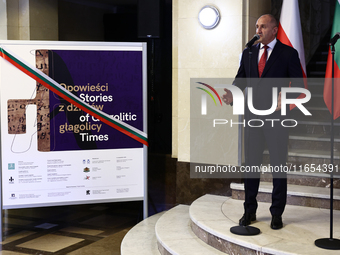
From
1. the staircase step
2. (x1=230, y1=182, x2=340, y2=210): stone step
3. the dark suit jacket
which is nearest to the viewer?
the dark suit jacket

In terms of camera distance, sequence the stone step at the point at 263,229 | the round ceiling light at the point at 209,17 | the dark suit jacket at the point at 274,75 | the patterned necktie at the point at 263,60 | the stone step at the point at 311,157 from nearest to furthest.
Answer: the stone step at the point at 263,229
the dark suit jacket at the point at 274,75
the patterned necktie at the point at 263,60
the stone step at the point at 311,157
the round ceiling light at the point at 209,17

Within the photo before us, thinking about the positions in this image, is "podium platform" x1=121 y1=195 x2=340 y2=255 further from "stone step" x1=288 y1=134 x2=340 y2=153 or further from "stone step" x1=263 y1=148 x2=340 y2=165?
"stone step" x1=288 y1=134 x2=340 y2=153

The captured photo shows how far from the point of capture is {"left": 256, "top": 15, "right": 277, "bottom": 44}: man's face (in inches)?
116

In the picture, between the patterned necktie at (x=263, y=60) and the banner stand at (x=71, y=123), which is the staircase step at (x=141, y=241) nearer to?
the banner stand at (x=71, y=123)

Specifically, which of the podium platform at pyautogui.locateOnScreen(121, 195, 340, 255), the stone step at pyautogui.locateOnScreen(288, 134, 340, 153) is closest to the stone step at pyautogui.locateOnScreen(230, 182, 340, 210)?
the podium platform at pyautogui.locateOnScreen(121, 195, 340, 255)

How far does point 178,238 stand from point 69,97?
1.66 m

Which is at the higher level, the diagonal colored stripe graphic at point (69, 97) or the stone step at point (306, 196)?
the diagonal colored stripe graphic at point (69, 97)

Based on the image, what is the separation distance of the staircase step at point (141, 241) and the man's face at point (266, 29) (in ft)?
6.23

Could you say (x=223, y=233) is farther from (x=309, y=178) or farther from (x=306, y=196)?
(x=309, y=178)

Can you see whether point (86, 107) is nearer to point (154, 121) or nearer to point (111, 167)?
point (111, 167)

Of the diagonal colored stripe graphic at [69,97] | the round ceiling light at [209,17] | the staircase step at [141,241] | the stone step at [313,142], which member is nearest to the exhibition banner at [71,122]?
the diagonal colored stripe graphic at [69,97]

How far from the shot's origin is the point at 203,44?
4160 millimetres

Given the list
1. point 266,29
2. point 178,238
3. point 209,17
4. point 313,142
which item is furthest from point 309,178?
point 209,17

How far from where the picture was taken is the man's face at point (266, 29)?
116 inches
